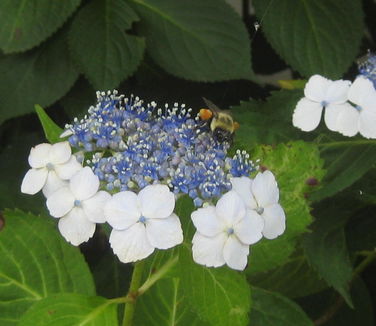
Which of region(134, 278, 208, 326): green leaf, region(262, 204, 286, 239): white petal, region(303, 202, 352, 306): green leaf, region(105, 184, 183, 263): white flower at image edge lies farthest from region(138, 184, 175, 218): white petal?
region(303, 202, 352, 306): green leaf

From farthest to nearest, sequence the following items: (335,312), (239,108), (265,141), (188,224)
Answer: (335,312), (239,108), (265,141), (188,224)

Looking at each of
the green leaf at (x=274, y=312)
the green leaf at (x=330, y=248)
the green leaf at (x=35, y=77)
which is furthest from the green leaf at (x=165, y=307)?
the green leaf at (x=35, y=77)

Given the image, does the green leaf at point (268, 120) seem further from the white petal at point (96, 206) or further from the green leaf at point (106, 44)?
the white petal at point (96, 206)

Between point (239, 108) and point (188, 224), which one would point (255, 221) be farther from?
point (239, 108)

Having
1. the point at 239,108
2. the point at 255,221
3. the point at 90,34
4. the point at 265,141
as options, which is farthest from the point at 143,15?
the point at 255,221

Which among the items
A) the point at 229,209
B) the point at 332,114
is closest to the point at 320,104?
the point at 332,114

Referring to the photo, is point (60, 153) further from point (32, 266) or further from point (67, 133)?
point (32, 266)
